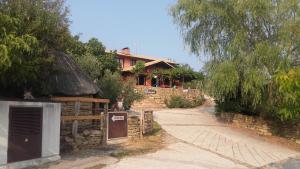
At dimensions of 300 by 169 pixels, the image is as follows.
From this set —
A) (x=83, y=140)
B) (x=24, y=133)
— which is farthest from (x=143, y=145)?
(x=24, y=133)

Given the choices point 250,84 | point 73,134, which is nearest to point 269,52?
point 250,84

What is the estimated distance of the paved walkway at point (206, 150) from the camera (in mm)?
15014

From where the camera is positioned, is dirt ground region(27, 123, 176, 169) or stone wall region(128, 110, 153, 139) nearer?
dirt ground region(27, 123, 176, 169)

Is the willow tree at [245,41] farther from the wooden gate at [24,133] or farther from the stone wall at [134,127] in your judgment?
the wooden gate at [24,133]

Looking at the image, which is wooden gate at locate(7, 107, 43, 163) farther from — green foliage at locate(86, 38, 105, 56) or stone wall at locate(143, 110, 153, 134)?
green foliage at locate(86, 38, 105, 56)

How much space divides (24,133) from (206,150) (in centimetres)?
857

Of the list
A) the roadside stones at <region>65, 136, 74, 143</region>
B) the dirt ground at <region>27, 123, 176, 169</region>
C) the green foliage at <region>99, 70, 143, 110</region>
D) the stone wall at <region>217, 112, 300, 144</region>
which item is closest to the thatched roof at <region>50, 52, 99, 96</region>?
the roadside stones at <region>65, 136, 74, 143</region>

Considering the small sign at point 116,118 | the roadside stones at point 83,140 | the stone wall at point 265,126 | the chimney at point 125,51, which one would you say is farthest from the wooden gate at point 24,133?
the chimney at point 125,51

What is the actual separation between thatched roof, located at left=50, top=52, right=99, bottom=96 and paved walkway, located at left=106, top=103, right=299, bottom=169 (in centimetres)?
511

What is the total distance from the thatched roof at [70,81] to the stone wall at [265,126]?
10.4 m

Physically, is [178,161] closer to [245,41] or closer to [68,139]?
[68,139]

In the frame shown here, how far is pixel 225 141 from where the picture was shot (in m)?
21.5

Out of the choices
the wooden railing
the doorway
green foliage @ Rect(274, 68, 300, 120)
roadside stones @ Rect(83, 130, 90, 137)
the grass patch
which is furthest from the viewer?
the doorway

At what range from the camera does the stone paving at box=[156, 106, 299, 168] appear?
1807 cm
